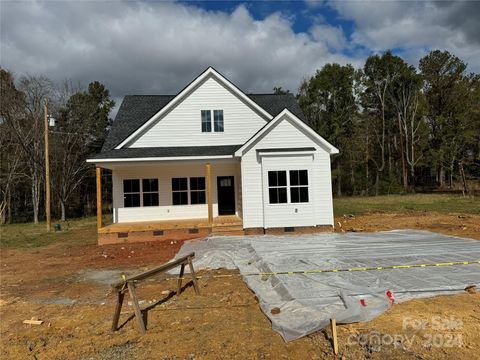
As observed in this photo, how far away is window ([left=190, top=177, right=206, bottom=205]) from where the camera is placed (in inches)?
667

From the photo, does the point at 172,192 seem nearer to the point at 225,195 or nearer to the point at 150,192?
the point at 150,192

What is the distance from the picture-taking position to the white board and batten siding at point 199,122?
16453 mm

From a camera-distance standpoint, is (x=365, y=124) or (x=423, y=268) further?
(x=365, y=124)

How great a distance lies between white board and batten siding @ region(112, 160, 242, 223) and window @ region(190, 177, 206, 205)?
20 centimetres

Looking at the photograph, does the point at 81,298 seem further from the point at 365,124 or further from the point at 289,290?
the point at 365,124

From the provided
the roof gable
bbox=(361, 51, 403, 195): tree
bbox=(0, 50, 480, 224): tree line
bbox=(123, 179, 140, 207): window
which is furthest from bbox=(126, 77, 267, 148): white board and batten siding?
bbox=(361, 51, 403, 195): tree

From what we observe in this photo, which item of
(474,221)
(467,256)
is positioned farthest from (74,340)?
(474,221)

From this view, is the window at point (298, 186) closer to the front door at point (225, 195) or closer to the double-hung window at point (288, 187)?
the double-hung window at point (288, 187)

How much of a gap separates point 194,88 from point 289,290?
12.8m

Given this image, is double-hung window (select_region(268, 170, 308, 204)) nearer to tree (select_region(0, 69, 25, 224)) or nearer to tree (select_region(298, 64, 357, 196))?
tree (select_region(0, 69, 25, 224))

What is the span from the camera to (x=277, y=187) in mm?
13969

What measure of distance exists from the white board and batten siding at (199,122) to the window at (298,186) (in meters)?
3.84

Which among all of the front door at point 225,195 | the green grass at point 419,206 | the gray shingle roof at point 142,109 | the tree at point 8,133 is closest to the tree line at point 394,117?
the green grass at point 419,206

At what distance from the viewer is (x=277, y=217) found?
13.9 m
